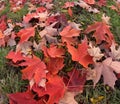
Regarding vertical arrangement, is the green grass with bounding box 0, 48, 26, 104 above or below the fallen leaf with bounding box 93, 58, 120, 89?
below

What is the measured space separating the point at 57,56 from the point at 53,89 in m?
0.29

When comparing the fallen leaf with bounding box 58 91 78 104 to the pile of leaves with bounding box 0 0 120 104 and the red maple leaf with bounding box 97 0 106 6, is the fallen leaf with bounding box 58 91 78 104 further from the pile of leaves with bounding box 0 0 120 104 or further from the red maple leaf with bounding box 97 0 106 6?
the red maple leaf with bounding box 97 0 106 6

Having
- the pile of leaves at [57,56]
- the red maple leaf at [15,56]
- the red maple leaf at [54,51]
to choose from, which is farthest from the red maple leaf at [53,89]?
the red maple leaf at [15,56]

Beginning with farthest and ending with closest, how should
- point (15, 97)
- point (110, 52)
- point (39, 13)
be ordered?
point (39, 13) < point (110, 52) < point (15, 97)

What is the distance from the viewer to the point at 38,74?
5.61 ft

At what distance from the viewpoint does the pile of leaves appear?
5.56 feet

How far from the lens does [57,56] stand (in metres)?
1.87

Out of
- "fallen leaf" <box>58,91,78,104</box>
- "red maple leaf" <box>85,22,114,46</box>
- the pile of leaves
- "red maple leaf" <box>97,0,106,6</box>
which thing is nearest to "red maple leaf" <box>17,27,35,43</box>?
the pile of leaves

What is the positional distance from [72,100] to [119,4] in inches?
71.9

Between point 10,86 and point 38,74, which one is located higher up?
point 38,74

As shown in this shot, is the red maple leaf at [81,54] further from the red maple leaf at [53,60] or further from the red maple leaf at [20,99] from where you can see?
the red maple leaf at [20,99]

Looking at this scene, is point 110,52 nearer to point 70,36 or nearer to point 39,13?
point 70,36

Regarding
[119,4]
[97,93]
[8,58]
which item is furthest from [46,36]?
[119,4]

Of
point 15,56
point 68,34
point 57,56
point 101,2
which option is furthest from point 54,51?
point 101,2
